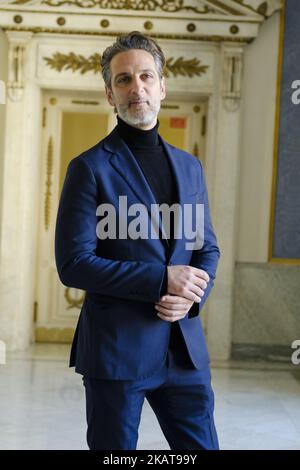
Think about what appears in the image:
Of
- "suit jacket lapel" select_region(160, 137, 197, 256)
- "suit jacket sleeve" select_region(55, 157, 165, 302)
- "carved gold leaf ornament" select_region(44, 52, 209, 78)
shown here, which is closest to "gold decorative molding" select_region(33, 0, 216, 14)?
"carved gold leaf ornament" select_region(44, 52, 209, 78)

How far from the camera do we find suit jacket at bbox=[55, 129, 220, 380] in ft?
6.38

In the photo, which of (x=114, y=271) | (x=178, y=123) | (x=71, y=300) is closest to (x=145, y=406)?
(x=71, y=300)

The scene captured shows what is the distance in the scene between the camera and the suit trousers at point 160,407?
77.8 inches

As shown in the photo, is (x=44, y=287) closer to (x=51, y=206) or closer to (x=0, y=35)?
(x=51, y=206)

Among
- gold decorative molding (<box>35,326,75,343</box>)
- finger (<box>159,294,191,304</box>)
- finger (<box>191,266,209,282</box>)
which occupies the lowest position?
gold decorative molding (<box>35,326,75,343</box>)

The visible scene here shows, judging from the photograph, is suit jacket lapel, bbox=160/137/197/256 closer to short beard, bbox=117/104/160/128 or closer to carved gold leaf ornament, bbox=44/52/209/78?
short beard, bbox=117/104/160/128

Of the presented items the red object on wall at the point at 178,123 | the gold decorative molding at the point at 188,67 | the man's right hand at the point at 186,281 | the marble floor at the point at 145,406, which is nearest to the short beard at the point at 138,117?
the man's right hand at the point at 186,281

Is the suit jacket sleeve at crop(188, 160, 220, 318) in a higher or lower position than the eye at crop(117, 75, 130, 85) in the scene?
lower

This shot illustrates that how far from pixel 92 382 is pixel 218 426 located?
8.92 ft

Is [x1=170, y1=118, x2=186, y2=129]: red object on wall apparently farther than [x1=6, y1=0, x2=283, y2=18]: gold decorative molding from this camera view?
Yes

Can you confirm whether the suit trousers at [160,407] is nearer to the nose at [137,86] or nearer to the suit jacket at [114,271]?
the suit jacket at [114,271]

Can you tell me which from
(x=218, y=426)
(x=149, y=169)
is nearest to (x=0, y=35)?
(x=218, y=426)

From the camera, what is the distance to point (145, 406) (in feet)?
16.4

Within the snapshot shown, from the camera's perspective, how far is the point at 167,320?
1.99 meters
